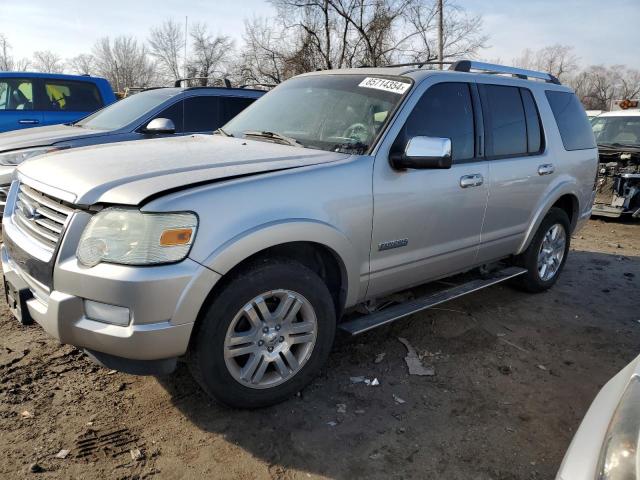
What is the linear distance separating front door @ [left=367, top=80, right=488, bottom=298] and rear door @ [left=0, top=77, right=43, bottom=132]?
7.62m

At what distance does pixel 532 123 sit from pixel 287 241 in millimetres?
2800

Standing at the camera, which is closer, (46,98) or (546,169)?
(546,169)

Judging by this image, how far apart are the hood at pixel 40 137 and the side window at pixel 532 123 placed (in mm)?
4742

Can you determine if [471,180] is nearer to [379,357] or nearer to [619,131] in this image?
[379,357]

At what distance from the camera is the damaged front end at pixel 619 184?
Answer: 26.7 feet

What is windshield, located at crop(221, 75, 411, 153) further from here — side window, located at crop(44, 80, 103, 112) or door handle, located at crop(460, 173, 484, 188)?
side window, located at crop(44, 80, 103, 112)

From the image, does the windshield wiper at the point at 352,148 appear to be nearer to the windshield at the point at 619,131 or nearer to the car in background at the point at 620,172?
the car in background at the point at 620,172

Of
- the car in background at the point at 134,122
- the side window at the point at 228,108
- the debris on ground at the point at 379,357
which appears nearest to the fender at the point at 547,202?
the debris on ground at the point at 379,357

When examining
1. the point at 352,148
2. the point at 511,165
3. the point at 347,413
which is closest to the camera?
the point at 347,413

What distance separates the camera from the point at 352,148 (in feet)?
10.2

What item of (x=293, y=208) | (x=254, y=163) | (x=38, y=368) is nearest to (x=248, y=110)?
(x=254, y=163)

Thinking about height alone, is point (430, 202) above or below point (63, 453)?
above

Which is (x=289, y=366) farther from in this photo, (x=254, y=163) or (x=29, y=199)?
(x=29, y=199)

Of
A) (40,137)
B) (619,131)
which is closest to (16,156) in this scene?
(40,137)
